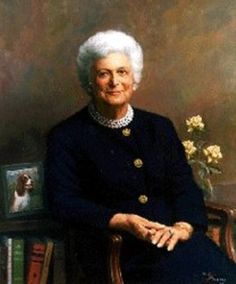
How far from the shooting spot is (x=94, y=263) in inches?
93.7

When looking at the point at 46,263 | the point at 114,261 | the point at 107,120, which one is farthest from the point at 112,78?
the point at 46,263

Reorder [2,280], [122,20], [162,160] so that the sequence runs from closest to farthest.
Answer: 1. [162,160]
2. [2,280]
3. [122,20]

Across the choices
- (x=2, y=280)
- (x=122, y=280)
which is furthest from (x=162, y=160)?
(x=2, y=280)

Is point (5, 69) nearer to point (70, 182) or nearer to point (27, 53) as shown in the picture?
point (27, 53)

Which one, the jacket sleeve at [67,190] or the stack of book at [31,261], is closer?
the jacket sleeve at [67,190]

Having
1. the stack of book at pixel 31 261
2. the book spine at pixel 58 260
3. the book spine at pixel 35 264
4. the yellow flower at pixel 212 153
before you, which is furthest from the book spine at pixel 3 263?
the yellow flower at pixel 212 153

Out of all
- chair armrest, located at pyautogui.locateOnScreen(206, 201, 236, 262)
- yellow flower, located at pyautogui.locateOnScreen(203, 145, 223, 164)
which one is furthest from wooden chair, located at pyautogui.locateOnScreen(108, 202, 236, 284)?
yellow flower, located at pyautogui.locateOnScreen(203, 145, 223, 164)

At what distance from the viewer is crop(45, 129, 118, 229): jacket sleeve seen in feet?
7.58

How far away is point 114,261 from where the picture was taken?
2201mm

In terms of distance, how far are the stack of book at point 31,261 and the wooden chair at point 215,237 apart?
648 mm

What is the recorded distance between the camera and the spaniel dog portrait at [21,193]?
2.77 metres

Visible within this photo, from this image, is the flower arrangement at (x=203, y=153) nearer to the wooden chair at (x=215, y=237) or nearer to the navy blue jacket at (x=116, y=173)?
the wooden chair at (x=215, y=237)

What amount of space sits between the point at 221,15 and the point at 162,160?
1088mm

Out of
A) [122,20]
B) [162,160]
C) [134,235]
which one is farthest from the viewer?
[122,20]
